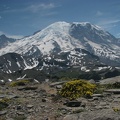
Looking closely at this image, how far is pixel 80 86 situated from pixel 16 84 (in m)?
15.4

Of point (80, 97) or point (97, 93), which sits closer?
point (80, 97)

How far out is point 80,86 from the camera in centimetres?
2678

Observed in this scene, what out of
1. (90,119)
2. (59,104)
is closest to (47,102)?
(59,104)

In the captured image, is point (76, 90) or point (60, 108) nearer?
point (60, 108)

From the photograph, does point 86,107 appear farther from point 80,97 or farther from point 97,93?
point 97,93

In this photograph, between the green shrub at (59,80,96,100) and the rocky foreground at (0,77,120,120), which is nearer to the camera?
the rocky foreground at (0,77,120,120)

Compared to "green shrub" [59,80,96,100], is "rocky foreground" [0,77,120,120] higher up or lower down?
lower down

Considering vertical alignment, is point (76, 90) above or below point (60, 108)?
above

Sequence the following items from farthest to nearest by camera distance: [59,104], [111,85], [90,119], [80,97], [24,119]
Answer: [111,85] < [80,97] < [59,104] < [24,119] < [90,119]

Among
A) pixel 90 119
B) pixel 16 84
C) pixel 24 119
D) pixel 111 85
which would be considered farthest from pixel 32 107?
pixel 16 84

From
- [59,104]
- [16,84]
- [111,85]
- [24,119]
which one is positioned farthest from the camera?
[16,84]

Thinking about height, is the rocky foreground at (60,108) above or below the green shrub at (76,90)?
below

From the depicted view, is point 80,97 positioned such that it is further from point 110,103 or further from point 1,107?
point 1,107

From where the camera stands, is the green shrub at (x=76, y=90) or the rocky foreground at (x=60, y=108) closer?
the rocky foreground at (x=60, y=108)
